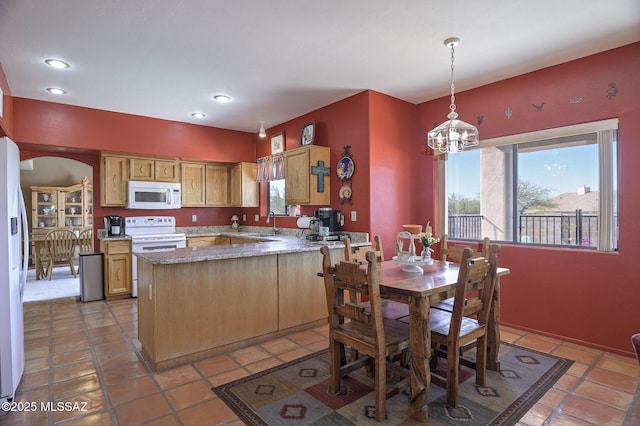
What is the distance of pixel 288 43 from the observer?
113 inches

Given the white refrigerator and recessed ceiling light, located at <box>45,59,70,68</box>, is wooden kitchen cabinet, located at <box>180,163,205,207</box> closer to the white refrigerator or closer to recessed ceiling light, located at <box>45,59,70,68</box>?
recessed ceiling light, located at <box>45,59,70,68</box>

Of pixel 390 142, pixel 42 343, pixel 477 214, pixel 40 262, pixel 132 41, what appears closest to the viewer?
pixel 132 41

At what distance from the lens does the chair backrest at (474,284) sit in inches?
81.3

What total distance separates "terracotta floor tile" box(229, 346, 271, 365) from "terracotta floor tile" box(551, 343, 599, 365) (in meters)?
2.56

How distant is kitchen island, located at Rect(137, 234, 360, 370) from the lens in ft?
8.92

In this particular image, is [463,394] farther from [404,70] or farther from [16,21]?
[16,21]

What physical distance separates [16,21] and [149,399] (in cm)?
289

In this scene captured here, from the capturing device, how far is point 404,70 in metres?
3.41

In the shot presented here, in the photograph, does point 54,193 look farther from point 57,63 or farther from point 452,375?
point 452,375

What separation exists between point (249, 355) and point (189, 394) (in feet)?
2.30

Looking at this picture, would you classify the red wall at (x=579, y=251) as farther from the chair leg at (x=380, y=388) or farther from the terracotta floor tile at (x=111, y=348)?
the terracotta floor tile at (x=111, y=348)

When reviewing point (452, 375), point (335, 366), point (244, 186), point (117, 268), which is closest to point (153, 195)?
point (117, 268)

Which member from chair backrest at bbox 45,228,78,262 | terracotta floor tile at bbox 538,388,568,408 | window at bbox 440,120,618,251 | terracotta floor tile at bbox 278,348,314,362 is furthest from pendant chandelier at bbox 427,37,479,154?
chair backrest at bbox 45,228,78,262

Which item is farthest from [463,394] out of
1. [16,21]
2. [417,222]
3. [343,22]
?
[16,21]
